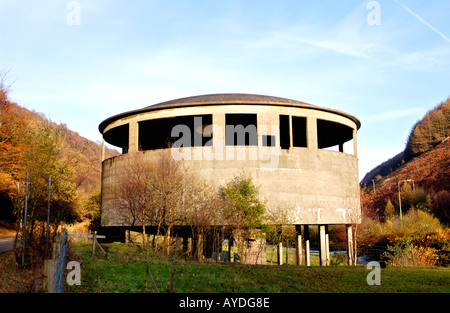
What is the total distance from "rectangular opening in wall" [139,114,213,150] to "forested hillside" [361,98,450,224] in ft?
95.5

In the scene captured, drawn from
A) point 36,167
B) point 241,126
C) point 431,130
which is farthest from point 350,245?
point 431,130

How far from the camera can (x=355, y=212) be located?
1168 inches

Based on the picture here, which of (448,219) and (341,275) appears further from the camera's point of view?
(448,219)

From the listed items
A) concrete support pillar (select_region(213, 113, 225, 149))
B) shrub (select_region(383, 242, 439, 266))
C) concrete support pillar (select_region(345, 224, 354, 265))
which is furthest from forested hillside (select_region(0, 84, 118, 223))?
shrub (select_region(383, 242, 439, 266))

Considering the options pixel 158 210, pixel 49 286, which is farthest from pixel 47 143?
pixel 49 286

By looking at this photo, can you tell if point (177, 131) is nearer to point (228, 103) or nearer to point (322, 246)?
point (228, 103)

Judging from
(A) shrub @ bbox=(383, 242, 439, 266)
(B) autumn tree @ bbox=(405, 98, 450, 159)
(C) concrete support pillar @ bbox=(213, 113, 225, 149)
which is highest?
(B) autumn tree @ bbox=(405, 98, 450, 159)

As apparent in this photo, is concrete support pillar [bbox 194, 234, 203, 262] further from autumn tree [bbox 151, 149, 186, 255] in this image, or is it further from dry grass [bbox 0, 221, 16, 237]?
dry grass [bbox 0, 221, 16, 237]

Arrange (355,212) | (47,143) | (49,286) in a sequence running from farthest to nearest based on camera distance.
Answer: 1. (355,212)
2. (47,143)
3. (49,286)

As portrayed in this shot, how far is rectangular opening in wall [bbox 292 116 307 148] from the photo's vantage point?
31131mm

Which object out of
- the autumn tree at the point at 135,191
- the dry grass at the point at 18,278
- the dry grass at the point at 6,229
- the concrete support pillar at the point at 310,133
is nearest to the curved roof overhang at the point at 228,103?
the concrete support pillar at the point at 310,133
